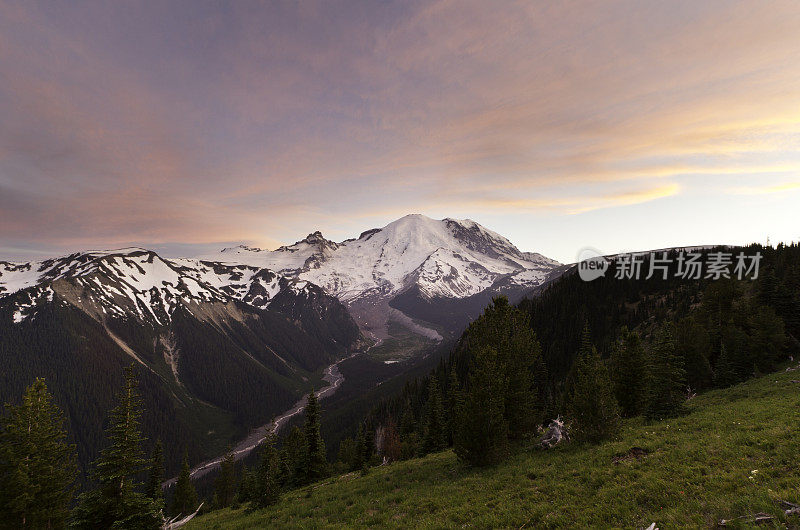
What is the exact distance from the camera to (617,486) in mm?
15305

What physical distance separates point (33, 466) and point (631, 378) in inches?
2256

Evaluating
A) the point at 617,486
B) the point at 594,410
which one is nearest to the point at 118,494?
the point at 617,486

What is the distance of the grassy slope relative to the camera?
12.4 metres

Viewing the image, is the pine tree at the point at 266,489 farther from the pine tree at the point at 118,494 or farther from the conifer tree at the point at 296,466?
the conifer tree at the point at 296,466

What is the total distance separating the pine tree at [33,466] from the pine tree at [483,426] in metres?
30.0

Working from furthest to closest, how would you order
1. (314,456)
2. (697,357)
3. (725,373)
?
(697,357) < (314,456) < (725,373)

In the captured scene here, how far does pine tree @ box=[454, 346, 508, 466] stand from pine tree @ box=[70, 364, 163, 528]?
25088 mm

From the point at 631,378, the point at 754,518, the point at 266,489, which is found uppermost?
the point at 754,518

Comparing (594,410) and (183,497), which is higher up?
(594,410)

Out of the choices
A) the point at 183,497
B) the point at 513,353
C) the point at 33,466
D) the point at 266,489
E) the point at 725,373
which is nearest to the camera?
the point at 33,466

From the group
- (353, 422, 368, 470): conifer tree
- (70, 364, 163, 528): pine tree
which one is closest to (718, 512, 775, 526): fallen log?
(70, 364, 163, 528): pine tree

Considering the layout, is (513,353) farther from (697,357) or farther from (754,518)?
(697,357)

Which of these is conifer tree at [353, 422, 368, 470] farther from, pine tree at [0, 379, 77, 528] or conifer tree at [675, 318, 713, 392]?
conifer tree at [675, 318, 713, 392]

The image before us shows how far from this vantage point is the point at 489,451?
25.5 m
